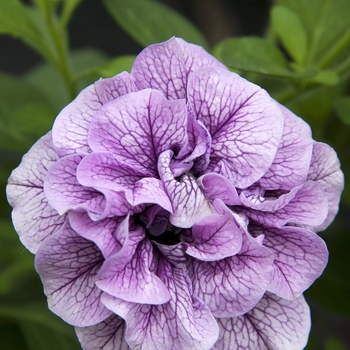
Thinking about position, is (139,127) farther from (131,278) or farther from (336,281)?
(336,281)

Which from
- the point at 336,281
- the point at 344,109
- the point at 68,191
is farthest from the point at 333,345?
the point at 68,191

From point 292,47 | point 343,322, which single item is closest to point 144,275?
point 292,47

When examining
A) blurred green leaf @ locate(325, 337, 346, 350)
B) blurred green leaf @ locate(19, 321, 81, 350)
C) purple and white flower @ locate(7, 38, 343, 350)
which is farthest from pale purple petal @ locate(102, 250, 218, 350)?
blurred green leaf @ locate(325, 337, 346, 350)

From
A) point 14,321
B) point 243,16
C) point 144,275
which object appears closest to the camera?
point 144,275

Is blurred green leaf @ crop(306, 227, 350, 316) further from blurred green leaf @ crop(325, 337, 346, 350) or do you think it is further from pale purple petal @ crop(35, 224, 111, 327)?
pale purple petal @ crop(35, 224, 111, 327)

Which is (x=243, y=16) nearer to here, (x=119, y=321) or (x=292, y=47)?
(x=292, y=47)

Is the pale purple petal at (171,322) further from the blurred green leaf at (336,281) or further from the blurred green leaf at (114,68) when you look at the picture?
the blurred green leaf at (336,281)
